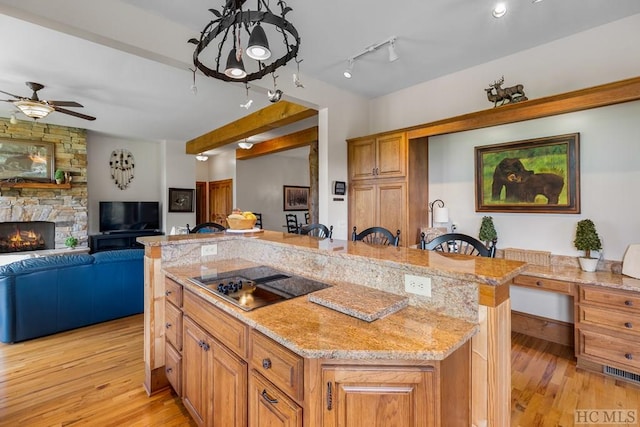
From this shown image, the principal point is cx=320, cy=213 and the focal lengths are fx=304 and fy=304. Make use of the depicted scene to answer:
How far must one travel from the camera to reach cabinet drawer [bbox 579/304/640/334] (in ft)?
7.62

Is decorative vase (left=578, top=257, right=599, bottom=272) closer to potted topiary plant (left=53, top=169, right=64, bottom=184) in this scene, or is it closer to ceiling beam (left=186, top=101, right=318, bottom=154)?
ceiling beam (left=186, top=101, right=318, bottom=154)

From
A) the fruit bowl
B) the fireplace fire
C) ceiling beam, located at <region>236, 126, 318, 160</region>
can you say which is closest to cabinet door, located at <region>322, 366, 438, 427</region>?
the fruit bowl

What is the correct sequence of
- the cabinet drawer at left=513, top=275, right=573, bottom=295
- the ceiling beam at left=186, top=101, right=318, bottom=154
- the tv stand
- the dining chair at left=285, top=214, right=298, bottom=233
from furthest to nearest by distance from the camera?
the dining chair at left=285, top=214, right=298, bottom=233, the tv stand, the ceiling beam at left=186, top=101, right=318, bottom=154, the cabinet drawer at left=513, top=275, right=573, bottom=295

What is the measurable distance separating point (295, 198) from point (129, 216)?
4.57 metres

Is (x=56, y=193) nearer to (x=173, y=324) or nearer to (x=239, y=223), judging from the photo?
(x=239, y=223)

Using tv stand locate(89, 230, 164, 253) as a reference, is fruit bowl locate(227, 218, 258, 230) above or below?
above

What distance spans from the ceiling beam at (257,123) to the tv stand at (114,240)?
2.47 metres

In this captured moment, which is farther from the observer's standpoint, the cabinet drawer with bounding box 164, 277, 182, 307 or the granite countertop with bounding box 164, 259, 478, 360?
the cabinet drawer with bounding box 164, 277, 182, 307

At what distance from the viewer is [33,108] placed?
12.6 feet

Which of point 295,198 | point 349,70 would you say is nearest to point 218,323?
point 349,70

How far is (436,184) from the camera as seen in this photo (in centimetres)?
402

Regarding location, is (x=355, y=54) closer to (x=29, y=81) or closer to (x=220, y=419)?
(x=220, y=419)

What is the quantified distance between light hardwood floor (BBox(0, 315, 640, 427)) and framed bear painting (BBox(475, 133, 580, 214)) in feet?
4.75

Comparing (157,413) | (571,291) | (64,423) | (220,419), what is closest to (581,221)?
(571,291)
